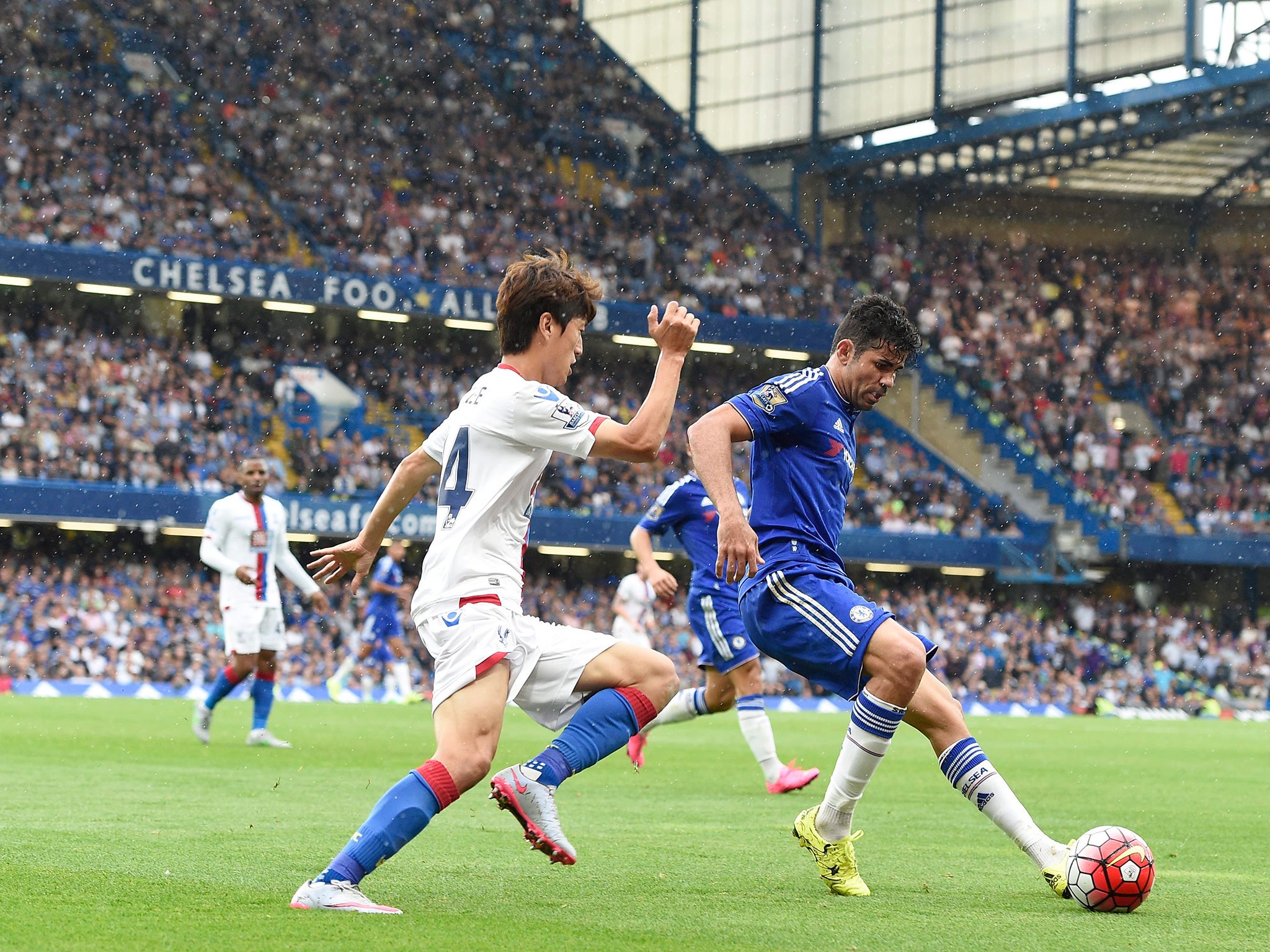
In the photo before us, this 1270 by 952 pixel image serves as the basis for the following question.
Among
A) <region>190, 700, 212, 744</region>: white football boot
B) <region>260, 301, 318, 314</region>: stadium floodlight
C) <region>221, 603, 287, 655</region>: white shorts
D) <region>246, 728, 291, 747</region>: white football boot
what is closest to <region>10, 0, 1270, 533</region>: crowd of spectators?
<region>260, 301, 318, 314</region>: stadium floodlight

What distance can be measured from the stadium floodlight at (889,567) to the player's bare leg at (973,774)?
95.4 ft

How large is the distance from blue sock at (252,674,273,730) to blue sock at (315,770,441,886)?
854 centimetres

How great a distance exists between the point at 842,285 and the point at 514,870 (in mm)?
34573

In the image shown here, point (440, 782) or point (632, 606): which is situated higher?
point (440, 782)

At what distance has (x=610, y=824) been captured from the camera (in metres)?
7.87

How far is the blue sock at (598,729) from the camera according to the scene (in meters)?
5.00

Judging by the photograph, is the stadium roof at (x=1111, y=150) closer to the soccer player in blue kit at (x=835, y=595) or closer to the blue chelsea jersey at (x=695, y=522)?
the blue chelsea jersey at (x=695, y=522)

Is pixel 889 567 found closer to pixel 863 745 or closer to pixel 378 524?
pixel 863 745

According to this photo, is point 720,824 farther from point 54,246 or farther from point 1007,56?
point 1007,56

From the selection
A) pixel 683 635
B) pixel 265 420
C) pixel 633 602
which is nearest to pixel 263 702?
pixel 633 602

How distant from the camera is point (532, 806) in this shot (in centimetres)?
484

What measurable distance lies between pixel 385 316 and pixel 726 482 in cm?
2851

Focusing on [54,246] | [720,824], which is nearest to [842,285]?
[54,246]

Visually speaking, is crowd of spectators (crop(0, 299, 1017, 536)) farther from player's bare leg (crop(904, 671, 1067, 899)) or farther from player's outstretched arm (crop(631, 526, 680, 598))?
player's bare leg (crop(904, 671, 1067, 899))
